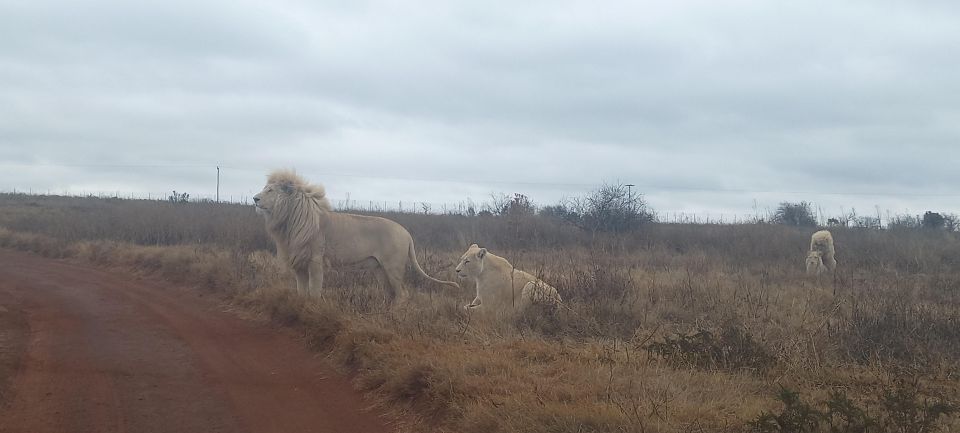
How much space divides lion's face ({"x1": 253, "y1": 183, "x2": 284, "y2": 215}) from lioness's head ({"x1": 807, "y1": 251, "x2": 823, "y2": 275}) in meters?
13.2

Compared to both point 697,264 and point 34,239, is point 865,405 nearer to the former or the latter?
point 697,264

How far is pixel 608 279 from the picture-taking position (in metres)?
12.0

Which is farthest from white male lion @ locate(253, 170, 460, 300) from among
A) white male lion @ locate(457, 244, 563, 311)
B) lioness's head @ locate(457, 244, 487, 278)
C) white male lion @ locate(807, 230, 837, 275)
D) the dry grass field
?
white male lion @ locate(807, 230, 837, 275)

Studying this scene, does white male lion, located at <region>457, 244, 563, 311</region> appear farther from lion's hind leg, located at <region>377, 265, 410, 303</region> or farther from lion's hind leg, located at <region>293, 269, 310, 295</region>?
lion's hind leg, located at <region>293, 269, 310, 295</region>

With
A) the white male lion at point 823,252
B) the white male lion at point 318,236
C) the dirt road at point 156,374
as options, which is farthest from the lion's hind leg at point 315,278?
the white male lion at point 823,252

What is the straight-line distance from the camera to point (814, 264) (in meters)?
18.8

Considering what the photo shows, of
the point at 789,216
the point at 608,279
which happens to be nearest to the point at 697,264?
the point at 608,279

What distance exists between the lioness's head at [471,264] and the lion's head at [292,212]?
2.38m

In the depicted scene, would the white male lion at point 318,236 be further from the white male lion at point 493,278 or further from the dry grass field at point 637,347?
the white male lion at point 493,278

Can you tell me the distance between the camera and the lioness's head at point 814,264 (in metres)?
18.4

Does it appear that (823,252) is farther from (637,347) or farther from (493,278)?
(637,347)

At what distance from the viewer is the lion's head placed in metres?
11.5

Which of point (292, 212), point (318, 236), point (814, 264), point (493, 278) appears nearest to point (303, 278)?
point (318, 236)

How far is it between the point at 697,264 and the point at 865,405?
45.1 ft
